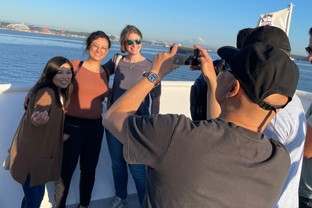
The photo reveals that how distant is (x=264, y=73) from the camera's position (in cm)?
82

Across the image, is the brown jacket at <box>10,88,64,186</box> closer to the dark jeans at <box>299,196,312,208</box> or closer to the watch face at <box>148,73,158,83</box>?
A: the watch face at <box>148,73,158,83</box>

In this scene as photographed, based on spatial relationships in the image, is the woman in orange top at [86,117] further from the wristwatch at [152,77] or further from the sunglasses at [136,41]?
the wristwatch at [152,77]

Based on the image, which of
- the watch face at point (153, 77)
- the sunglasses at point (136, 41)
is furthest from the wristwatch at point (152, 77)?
the sunglasses at point (136, 41)

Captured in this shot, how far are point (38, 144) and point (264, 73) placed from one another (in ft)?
5.48

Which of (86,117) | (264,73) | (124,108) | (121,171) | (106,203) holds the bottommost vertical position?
(106,203)

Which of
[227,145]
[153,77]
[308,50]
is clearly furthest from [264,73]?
[308,50]

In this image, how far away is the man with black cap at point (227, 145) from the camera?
2.68 ft

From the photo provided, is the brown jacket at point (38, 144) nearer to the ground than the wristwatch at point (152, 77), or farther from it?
nearer to the ground

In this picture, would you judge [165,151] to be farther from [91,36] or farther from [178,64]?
[91,36]

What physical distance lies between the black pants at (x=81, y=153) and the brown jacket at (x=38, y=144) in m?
0.16

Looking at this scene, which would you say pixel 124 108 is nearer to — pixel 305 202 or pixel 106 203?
pixel 305 202

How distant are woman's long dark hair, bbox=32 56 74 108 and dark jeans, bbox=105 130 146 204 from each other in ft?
1.73

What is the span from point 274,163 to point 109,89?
6.11 ft

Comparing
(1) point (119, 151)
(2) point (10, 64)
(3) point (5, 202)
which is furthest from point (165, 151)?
(2) point (10, 64)
